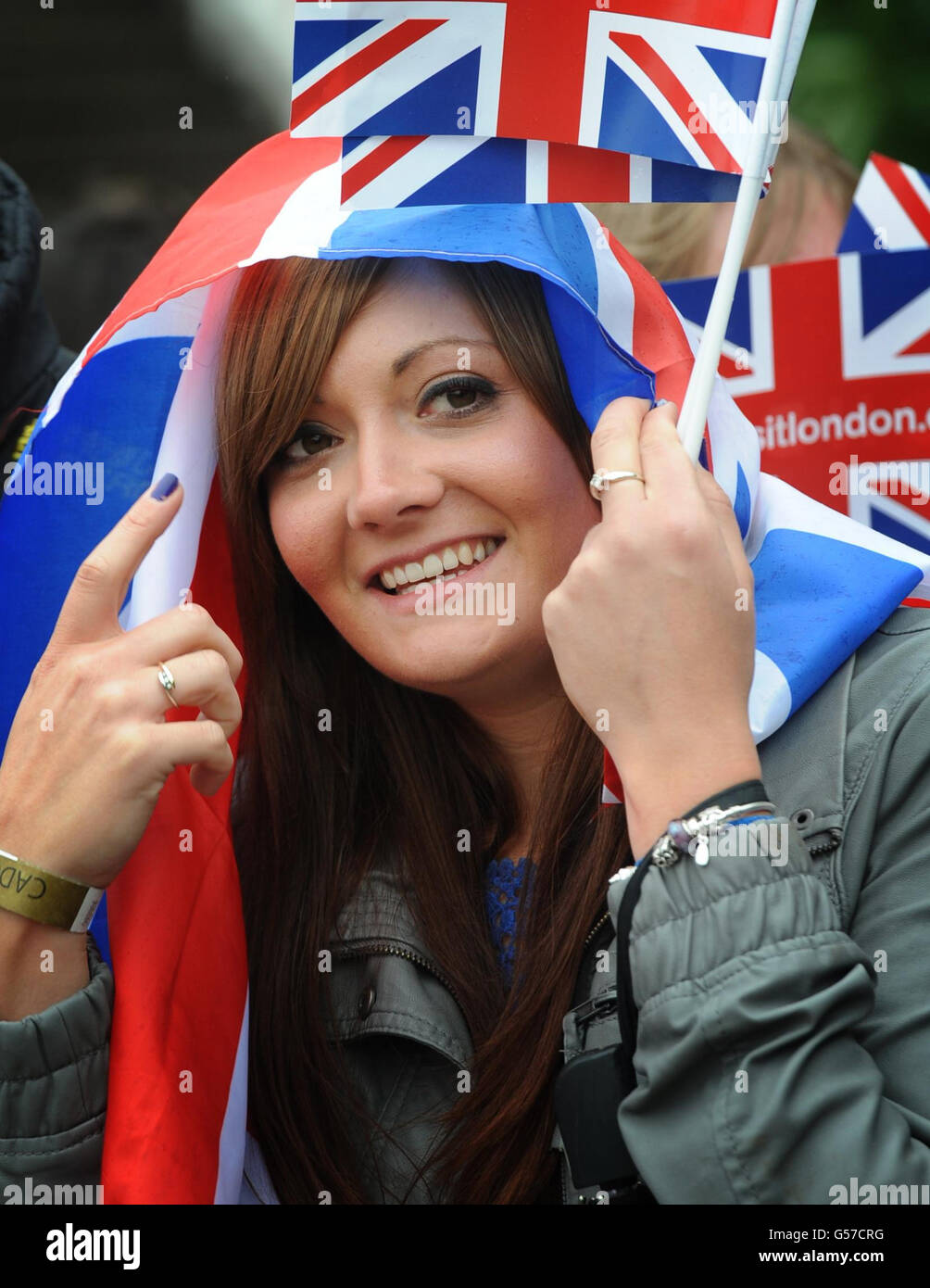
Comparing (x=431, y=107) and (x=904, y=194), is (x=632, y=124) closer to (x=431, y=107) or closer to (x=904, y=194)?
(x=431, y=107)

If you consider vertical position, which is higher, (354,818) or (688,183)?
(688,183)

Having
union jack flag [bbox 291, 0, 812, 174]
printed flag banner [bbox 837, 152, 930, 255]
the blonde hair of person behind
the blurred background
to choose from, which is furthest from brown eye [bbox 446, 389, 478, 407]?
the blurred background

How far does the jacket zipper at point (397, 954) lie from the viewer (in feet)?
6.98

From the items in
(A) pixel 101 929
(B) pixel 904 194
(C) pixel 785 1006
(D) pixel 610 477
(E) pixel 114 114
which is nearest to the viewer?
(C) pixel 785 1006

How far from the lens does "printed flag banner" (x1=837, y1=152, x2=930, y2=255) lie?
354 centimetres

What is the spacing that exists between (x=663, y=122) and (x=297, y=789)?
1.19 m

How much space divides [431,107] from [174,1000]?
128cm

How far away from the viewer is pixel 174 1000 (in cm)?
214

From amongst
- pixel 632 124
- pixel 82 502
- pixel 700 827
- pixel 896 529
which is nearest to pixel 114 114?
pixel 896 529

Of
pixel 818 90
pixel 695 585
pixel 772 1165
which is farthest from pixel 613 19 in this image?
pixel 818 90

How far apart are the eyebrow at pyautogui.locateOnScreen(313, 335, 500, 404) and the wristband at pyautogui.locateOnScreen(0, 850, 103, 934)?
0.83m

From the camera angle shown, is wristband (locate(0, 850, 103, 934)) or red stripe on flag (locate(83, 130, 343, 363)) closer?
wristband (locate(0, 850, 103, 934))

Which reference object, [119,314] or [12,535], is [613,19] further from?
[12,535]

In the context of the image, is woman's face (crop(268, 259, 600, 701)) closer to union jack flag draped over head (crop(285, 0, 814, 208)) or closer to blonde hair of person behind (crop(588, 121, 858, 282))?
union jack flag draped over head (crop(285, 0, 814, 208))
